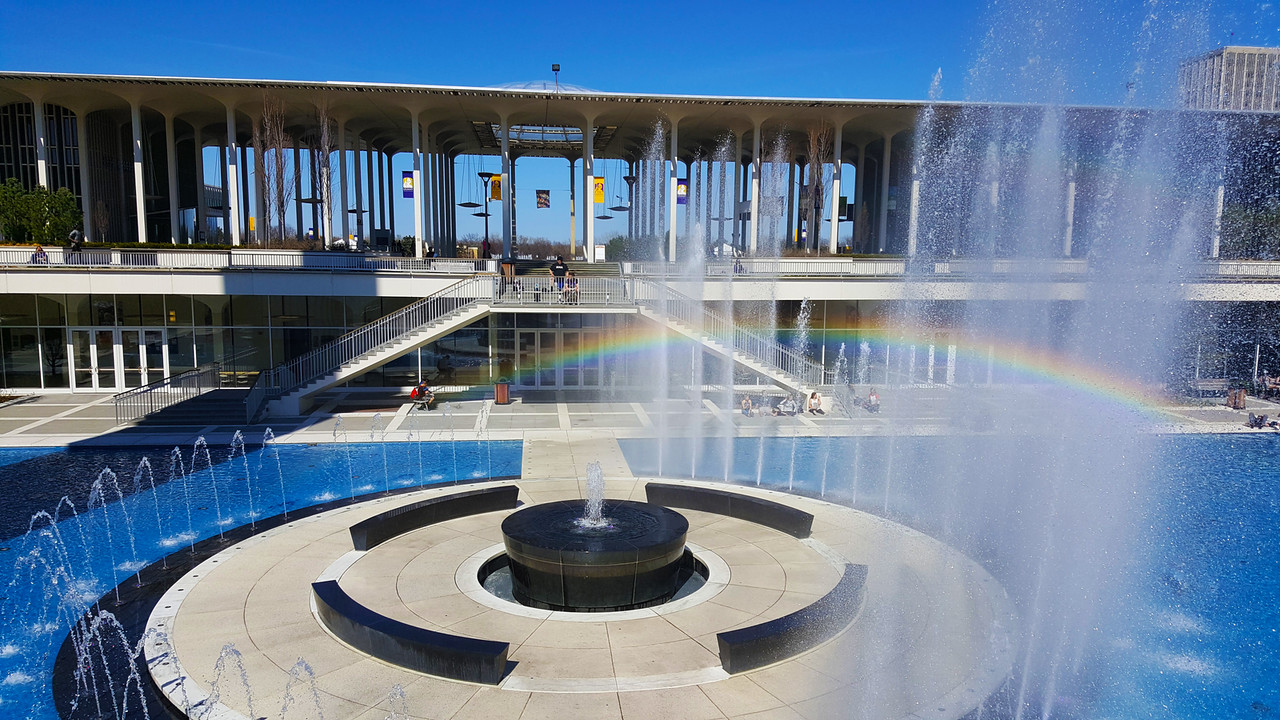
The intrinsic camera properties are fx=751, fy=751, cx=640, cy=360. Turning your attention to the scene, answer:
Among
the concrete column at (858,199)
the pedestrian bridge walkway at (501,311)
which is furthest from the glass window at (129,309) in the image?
the concrete column at (858,199)

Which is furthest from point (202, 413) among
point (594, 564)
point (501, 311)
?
point (594, 564)

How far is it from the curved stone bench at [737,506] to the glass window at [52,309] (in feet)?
85.0

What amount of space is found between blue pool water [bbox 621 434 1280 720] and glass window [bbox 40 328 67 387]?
23012mm

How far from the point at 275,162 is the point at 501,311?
18863 mm

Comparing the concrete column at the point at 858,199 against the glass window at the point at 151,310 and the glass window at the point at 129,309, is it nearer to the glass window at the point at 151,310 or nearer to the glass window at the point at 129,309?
the glass window at the point at 151,310

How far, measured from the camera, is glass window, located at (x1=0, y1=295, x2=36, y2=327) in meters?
27.7

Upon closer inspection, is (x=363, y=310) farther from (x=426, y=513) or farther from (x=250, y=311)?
(x=426, y=513)

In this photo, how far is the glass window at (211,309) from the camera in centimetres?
2852

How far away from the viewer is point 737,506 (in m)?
13.2

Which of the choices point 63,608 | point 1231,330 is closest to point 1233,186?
point 1231,330

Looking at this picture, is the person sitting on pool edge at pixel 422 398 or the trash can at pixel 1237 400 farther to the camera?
the trash can at pixel 1237 400

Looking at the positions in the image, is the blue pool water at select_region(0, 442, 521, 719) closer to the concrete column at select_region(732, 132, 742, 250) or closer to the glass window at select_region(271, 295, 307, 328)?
the glass window at select_region(271, 295, 307, 328)

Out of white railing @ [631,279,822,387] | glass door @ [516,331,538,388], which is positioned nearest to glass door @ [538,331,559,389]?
glass door @ [516,331,538,388]

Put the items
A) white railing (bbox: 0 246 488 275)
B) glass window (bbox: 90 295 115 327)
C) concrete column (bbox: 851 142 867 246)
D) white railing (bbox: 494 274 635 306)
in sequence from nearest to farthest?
white railing (bbox: 494 274 635 306) < white railing (bbox: 0 246 488 275) < glass window (bbox: 90 295 115 327) < concrete column (bbox: 851 142 867 246)
